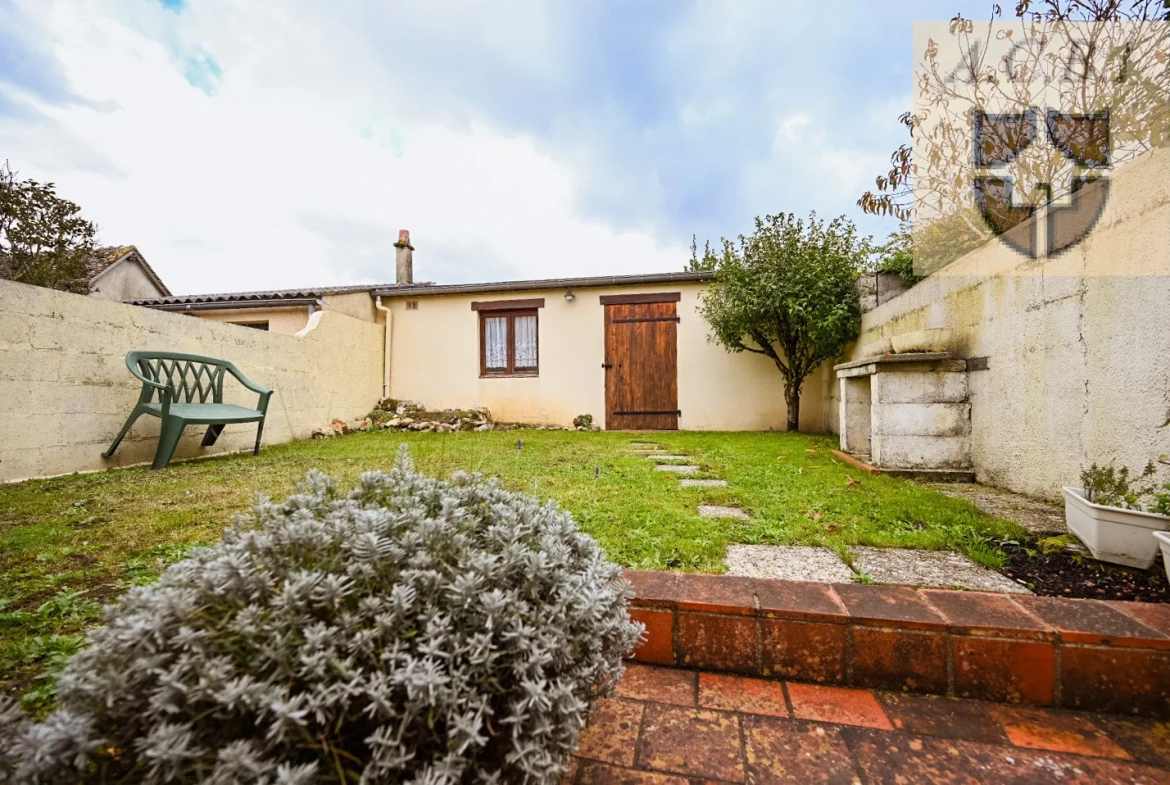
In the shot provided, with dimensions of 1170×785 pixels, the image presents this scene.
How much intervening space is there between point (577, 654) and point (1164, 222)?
2.82m

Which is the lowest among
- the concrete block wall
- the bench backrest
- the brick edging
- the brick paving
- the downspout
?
the brick paving

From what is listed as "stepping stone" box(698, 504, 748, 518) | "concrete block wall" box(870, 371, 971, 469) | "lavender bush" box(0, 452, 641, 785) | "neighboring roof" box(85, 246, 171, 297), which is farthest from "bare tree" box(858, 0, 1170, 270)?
"neighboring roof" box(85, 246, 171, 297)

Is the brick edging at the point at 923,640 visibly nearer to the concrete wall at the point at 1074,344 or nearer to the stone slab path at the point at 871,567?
the stone slab path at the point at 871,567

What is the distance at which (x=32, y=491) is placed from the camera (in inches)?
108

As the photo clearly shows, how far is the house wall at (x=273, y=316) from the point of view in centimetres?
729

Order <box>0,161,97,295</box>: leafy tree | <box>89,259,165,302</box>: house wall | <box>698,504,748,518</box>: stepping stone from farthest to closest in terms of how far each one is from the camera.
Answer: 1. <box>89,259,165,302</box>: house wall
2. <box>0,161,97,295</box>: leafy tree
3. <box>698,504,748,518</box>: stepping stone

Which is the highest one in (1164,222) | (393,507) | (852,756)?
(1164,222)

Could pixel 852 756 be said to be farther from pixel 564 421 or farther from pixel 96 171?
pixel 96 171

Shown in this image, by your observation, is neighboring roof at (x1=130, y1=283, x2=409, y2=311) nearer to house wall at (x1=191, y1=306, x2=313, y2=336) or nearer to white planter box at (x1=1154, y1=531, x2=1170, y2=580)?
house wall at (x1=191, y1=306, x2=313, y2=336)

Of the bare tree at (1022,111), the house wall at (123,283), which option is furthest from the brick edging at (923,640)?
the house wall at (123,283)

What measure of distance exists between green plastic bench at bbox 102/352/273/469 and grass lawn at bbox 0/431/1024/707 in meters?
0.30

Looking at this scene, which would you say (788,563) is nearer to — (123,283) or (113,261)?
(113,261)

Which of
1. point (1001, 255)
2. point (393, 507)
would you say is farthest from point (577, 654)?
point (1001, 255)

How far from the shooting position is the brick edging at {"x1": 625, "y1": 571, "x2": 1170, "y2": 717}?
3.19 ft
